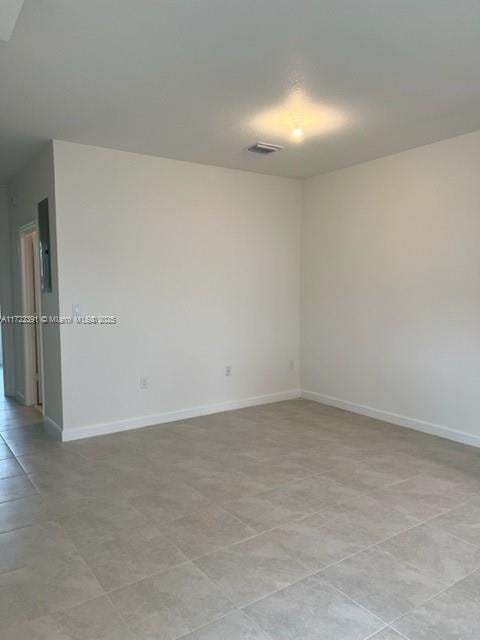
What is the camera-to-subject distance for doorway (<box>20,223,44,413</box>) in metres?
5.39

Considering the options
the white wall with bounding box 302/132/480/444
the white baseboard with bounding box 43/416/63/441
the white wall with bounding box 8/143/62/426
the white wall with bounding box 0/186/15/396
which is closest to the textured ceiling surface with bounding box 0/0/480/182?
the white wall with bounding box 8/143/62/426

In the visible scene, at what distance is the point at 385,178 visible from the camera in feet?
15.1

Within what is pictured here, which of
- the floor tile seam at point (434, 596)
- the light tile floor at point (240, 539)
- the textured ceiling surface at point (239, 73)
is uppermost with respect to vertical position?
the textured ceiling surface at point (239, 73)

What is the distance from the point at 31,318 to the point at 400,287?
411 centimetres

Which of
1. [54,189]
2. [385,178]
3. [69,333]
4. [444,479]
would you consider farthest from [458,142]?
[69,333]

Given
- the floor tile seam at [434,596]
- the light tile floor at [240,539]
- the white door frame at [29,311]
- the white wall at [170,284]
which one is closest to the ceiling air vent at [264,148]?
the white wall at [170,284]

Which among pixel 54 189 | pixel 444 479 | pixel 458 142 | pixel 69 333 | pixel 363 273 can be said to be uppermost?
pixel 458 142

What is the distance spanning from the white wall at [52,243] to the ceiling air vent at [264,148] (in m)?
1.79

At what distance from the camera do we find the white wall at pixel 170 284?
4.23 meters

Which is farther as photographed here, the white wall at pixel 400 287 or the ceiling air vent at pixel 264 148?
the ceiling air vent at pixel 264 148

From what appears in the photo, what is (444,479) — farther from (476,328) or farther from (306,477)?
(476,328)

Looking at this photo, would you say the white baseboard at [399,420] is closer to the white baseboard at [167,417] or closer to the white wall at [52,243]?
the white baseboard at [167,417]

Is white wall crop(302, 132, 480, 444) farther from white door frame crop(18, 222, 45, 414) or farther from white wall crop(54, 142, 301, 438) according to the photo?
white door frame crop(18, 222, 45, 414)

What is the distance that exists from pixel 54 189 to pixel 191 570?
10.8 feet
